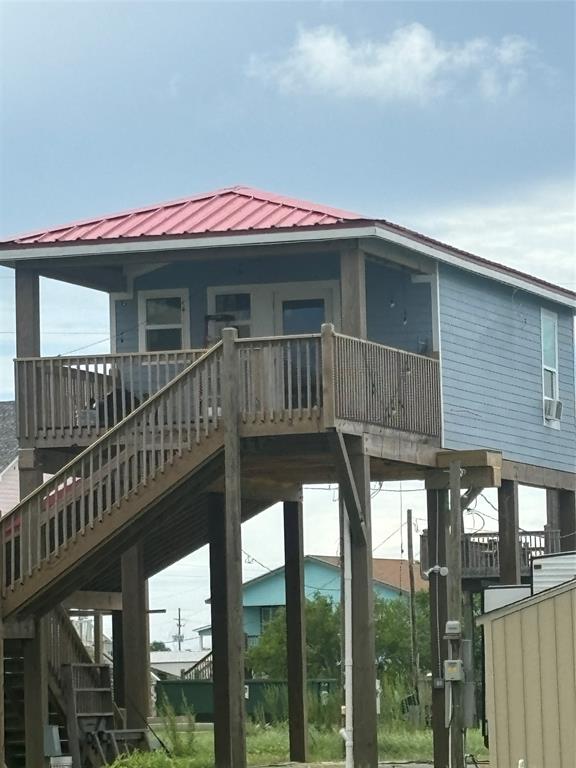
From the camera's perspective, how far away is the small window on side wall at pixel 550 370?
3170 cm

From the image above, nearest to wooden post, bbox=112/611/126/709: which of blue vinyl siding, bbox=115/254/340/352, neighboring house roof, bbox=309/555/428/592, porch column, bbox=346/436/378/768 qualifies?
blue vinyl siding, bbox=115/254/340/352

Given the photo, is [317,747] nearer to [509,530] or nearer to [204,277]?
[509,530]

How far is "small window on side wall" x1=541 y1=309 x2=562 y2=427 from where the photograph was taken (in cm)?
3170

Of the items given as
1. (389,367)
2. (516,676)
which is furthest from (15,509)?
(516,676)

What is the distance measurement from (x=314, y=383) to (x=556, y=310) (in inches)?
329

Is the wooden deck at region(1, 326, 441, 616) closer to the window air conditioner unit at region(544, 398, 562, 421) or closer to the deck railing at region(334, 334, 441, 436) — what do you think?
the deck railing at region(334, 334, 441, 436)

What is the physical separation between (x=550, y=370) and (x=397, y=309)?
171 inches

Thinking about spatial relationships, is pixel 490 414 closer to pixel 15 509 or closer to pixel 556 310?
pixel 556 310

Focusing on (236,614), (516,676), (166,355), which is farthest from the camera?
(166,355)

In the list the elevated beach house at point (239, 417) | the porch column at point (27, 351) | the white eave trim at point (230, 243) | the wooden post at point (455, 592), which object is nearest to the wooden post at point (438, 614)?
the elevated beach house at point (239, 417)

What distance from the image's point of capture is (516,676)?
2072cm

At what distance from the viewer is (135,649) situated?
28.2 m

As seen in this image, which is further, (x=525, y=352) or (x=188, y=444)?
(x=525, y=352)

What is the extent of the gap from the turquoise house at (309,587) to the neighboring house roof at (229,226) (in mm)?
45190
